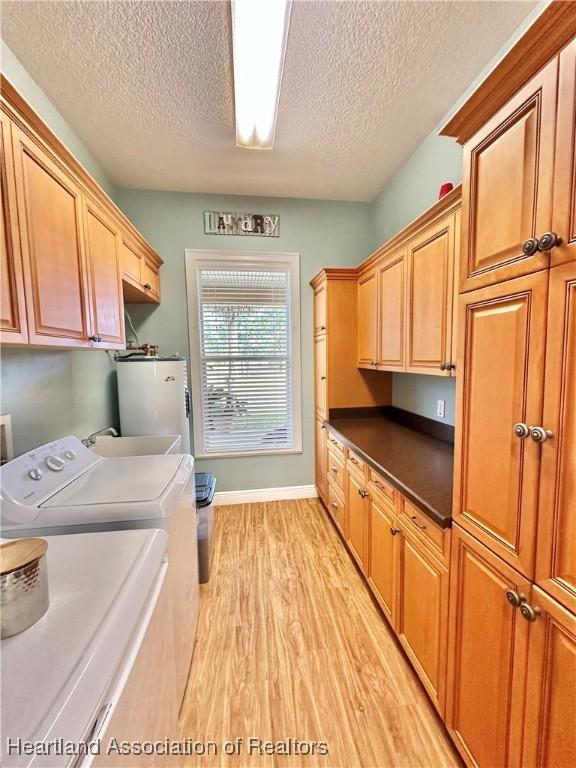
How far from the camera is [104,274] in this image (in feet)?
5.57

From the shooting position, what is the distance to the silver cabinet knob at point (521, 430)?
80 centimetres

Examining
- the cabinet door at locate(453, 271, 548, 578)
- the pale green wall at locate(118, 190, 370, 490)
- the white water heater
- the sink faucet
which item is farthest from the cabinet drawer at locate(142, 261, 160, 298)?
the cabinet door at locate(453, 271, 548, 578)

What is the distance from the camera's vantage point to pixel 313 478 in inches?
128

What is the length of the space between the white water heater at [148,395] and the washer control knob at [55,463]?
0.93 metres

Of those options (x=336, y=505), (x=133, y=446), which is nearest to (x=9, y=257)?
(x=133, y=446)

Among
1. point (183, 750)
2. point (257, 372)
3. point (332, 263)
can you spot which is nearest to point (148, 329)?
point (257, 372)

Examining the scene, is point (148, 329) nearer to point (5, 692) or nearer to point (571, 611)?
point (5, 692)

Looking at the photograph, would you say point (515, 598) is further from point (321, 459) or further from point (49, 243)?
point (321, 459)

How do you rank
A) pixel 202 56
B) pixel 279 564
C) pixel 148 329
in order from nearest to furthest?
pixel 202 56 < pixel 279 564 < pixel 148 329

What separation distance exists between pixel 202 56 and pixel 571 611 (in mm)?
2560

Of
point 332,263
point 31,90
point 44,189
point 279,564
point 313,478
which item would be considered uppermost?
point 31,90

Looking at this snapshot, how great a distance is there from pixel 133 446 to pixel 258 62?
2.18 meters

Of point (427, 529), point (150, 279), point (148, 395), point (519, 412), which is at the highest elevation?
point (150, 279)

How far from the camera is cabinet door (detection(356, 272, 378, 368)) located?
234 centimetres
